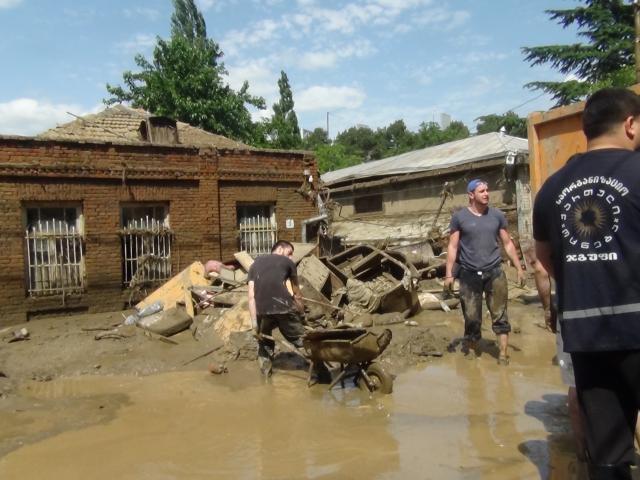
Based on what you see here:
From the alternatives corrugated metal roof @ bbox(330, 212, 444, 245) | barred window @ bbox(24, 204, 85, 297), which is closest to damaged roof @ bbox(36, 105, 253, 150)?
corrugated metal roof @ bbox(330, 212, 444, 245)

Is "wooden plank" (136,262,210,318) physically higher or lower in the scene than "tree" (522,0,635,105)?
lower

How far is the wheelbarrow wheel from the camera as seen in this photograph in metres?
6.38

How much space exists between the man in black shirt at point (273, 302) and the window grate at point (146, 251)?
6248mm

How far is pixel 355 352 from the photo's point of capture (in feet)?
20.7

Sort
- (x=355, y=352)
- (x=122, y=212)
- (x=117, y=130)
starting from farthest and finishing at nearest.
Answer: (x=117, y=130) < (x=122, y=212) < (x=355, y=352)

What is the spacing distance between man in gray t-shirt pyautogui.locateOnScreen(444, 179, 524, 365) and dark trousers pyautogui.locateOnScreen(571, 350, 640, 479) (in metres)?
4.42

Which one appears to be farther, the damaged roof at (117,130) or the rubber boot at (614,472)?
the damaged roof at (117,130)

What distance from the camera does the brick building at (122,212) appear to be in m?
12.0

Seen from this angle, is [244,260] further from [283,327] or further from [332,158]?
[332,158]

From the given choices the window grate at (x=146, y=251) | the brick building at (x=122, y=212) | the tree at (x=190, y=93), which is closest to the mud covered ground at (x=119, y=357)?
the brick building at (x=122, y=212)

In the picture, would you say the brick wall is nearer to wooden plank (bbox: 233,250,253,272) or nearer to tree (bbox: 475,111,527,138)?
wooden plank (bbox: 233,250,253,272)

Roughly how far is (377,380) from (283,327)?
5.24 feet

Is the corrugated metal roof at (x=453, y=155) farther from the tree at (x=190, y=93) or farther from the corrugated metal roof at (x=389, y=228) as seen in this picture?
the tree at (x=190, y=93)

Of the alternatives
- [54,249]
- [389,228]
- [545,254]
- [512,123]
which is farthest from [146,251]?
[512,123]
